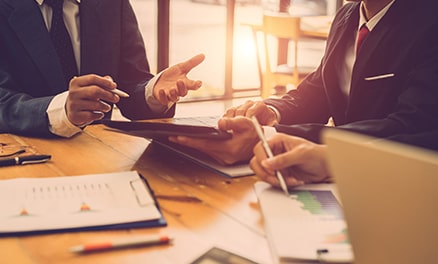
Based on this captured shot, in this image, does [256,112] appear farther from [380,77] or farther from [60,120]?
[60,120]

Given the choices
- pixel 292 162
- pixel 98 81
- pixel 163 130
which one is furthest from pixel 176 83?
pixel 292 162

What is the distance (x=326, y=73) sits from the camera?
1855mm

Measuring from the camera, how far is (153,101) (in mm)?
1788

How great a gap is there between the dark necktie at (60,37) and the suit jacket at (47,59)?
5 centimetres

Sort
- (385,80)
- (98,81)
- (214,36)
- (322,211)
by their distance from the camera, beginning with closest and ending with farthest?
(322,211) < (98,81) < (385,80) < (214,36)

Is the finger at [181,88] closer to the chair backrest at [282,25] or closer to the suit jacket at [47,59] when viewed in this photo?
the suit jacket at [47,59]

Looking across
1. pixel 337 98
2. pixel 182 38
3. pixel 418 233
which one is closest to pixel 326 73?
pixel 337 98

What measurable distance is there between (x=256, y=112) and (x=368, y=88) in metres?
0.34

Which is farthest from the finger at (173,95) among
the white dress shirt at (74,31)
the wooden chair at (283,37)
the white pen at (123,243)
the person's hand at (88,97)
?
the wooden chair at (283,37)

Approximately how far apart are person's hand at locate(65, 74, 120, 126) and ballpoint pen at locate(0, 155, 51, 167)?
0.18 meters

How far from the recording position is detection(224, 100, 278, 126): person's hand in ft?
5.18

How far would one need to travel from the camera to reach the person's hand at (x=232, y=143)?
1248 millimetres

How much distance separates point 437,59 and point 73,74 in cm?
115

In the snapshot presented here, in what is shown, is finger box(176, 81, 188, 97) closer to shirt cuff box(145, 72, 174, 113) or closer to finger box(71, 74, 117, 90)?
shirt cuff box(145, 72, 174, 113)
